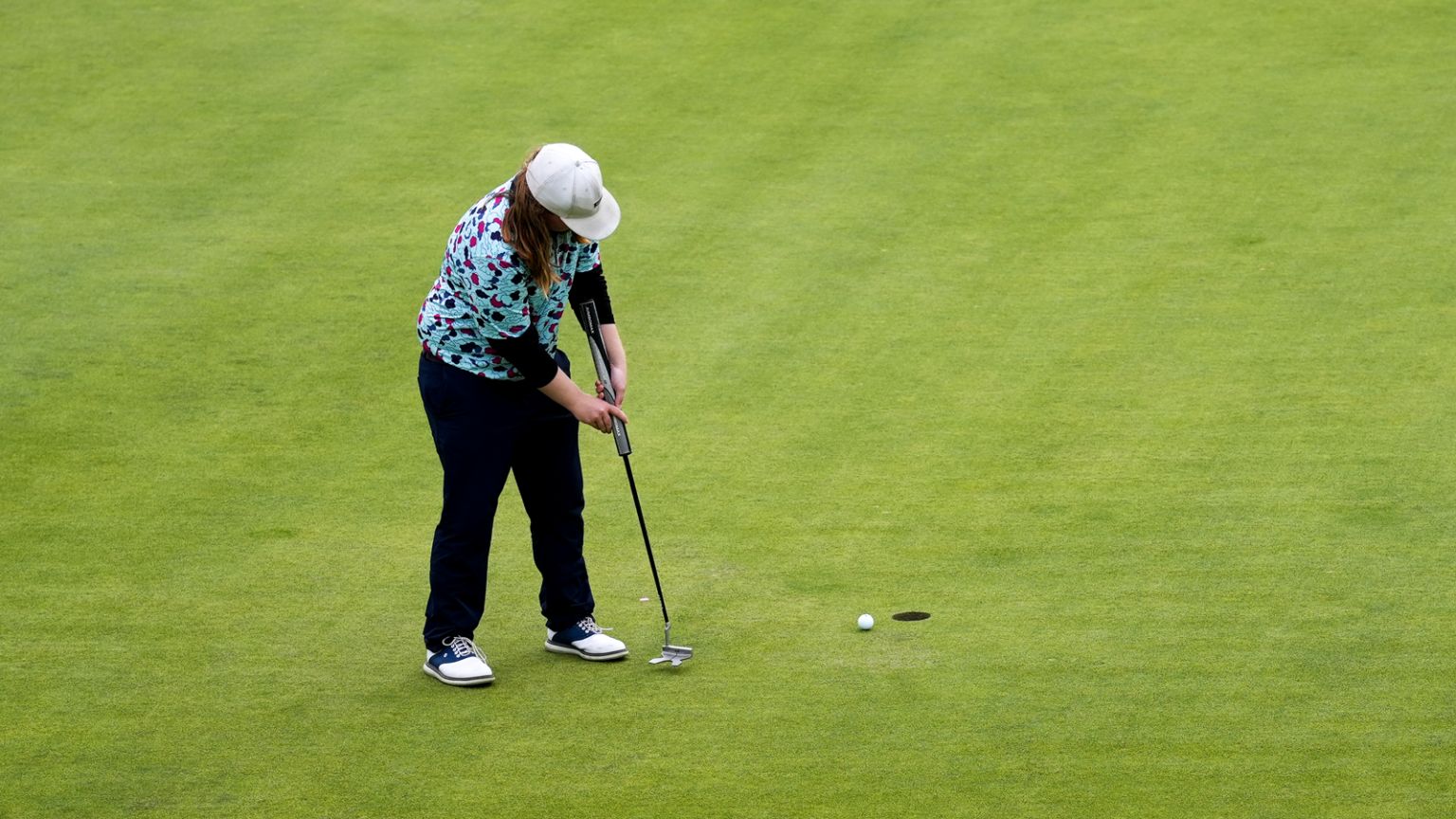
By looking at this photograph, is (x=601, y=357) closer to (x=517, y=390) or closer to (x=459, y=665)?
(x=517, y=390)

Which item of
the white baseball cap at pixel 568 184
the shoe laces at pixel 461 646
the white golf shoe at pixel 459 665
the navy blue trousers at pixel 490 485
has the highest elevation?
the white baseball cap at pixel 568 184

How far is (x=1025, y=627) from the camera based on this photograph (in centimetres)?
495

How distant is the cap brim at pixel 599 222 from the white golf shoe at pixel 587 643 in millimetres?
1226

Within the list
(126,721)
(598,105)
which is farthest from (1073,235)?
(126,721)

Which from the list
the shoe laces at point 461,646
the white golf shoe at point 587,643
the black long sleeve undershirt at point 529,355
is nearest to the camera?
the black long sleeve undershirt at point 529,355

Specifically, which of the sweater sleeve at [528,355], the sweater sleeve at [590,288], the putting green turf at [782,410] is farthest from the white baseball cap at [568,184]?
the putting green turf at [782,410]

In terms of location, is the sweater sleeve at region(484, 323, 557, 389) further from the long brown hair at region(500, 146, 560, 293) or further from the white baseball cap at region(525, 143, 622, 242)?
the white baseball cap at region(525, 143, 622, 242)

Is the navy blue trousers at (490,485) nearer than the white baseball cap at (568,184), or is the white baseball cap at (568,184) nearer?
the white baseball cap at (568,184)

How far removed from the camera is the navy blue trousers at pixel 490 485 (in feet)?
15.1

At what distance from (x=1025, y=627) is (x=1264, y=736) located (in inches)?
34.8

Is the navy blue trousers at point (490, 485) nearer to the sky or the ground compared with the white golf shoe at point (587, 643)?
nearer to the sky

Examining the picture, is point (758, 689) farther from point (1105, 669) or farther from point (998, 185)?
point (998, 185)

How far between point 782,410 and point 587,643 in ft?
7.07

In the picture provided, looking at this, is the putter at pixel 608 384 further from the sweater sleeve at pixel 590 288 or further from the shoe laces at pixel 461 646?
the shoe laces at pixel 461 646
